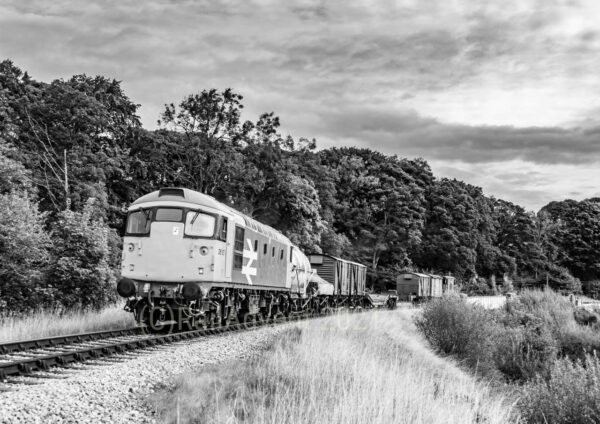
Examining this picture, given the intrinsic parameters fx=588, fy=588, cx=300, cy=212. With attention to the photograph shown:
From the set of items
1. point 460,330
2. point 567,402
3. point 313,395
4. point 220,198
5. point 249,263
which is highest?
point 220,198

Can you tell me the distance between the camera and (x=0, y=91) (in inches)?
1277

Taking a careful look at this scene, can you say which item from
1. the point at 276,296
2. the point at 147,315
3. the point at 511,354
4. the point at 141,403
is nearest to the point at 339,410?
the point at 141,403

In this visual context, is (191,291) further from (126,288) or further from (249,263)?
(249,263)

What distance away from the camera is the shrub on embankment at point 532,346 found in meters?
11.9

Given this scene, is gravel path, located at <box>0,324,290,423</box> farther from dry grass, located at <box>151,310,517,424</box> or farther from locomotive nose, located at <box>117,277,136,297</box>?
locomotive nose, located at <box>117,277,136,297</box>

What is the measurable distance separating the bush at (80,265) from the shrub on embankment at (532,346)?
12.0m

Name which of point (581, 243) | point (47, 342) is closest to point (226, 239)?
point (47, 342)

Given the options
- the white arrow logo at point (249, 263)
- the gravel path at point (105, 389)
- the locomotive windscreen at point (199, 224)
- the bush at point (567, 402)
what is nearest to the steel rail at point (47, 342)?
the gravel path at point (105, 389)

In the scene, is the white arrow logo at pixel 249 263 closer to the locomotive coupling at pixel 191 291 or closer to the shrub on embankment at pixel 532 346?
the locomotive coupling at pixel 191 291

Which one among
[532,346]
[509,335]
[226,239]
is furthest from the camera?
[509,335]

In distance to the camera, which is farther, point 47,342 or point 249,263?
point 249,263

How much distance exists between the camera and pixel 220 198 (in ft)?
136

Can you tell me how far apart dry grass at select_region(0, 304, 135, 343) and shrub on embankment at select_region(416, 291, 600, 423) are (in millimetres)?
10423

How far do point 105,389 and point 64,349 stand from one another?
395cm
